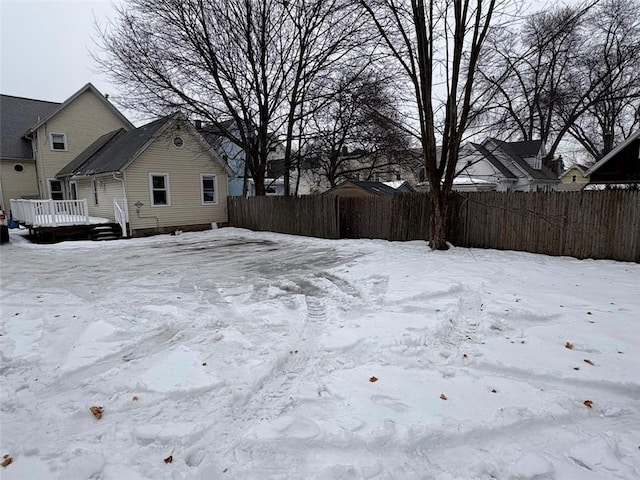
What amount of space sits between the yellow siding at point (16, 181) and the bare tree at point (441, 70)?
812 inches

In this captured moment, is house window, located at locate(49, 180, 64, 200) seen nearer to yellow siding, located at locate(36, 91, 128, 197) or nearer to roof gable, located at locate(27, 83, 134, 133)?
yellow siding, located at locate(36, 91, 128, 197)

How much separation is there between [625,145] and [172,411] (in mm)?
14588

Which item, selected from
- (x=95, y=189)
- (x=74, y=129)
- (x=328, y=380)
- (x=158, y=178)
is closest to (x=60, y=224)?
(x=95, y=189)

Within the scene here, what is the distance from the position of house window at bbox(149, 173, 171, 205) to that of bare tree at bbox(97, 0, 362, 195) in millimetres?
2662

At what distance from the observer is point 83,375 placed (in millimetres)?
3160

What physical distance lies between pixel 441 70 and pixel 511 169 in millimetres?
22817

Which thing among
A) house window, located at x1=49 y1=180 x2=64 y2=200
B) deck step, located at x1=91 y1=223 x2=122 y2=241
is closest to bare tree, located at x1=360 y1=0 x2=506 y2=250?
A: deck step, located at x1=91 y1=223 x2=122 y2=241

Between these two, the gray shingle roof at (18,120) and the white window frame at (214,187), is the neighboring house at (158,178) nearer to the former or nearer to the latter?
the white window frame at (214,187)

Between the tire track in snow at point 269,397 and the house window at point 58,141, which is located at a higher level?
the house window at point 58,141

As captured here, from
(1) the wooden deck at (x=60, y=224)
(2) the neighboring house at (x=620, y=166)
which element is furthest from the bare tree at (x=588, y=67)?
(1) the wooden deck at (x=60, y=224)

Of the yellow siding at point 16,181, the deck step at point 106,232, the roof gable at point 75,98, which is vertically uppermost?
the roof gable at point 75,98

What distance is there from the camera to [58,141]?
62.5ft

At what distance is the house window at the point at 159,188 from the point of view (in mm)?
14812

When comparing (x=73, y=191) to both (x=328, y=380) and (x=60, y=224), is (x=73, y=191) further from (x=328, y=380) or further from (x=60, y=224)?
(x=328, y=380)
